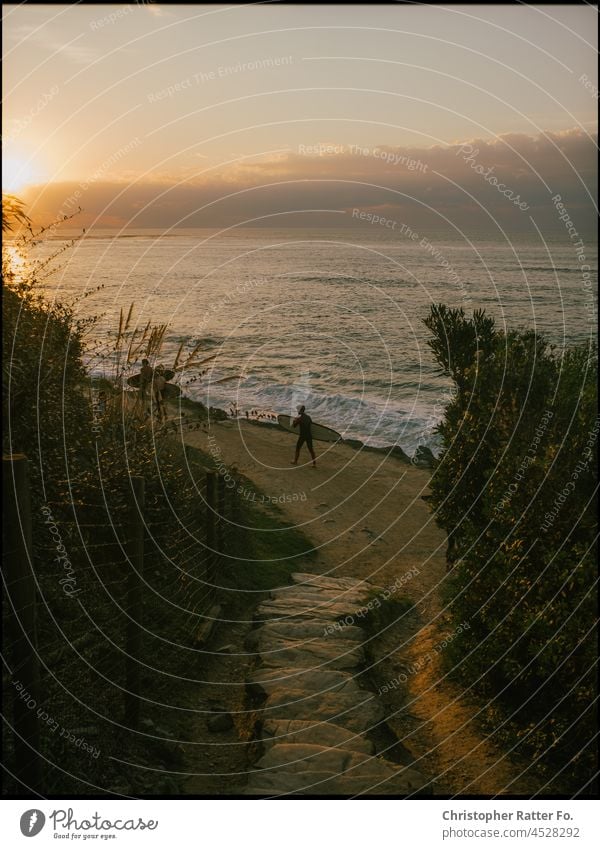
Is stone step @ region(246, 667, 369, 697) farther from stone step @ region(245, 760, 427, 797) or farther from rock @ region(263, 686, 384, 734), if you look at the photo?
stone step @ region(245, 760, 427, 797)

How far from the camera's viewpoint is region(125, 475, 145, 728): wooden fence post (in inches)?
265

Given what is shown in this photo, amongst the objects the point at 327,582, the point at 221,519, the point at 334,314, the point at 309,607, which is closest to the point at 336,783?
the point at 309,607

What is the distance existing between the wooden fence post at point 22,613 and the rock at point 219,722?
236 centimetres

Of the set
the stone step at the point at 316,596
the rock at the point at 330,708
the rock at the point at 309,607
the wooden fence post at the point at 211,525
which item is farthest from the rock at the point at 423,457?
the rock at the point at 330,708

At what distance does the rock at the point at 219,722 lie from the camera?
7.13 m

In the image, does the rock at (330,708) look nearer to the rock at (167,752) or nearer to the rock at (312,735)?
the rock at (312,735)

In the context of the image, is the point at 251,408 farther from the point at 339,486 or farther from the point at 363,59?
the point at 363,59

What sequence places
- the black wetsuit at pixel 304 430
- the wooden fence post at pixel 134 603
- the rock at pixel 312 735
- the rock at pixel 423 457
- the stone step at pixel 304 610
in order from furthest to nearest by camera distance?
the rock at pixel 423 457, the black wetsuit at pixel 304 430, the stone step at pixel 304 610, the wooden fence post at pixel 134 603, the rock at pixel 312 735

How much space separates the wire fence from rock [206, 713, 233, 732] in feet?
1.42

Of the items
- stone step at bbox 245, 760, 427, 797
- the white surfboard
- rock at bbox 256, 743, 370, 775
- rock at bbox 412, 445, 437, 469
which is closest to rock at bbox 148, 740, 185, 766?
rock at bbox 256, 743, 370, 775

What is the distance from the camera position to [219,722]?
23.5ft

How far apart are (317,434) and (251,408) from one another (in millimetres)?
6955

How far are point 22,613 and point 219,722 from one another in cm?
302

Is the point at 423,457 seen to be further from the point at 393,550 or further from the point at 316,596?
the point at 316,596
